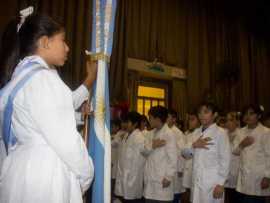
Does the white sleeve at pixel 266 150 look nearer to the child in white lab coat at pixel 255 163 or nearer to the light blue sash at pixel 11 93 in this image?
the child in white lab coat at pixel 255 163

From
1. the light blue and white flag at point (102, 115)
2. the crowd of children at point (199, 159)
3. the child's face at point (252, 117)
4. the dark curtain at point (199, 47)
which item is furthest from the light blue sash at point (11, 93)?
the dark curtain at point (199, 47)

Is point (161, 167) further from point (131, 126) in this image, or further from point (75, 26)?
point (75, 26)

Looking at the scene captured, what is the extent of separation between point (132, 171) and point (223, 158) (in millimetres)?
1562

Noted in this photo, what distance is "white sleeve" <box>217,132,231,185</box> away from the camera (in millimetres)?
3105

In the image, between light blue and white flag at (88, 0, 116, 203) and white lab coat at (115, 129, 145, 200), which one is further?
white lab coat at (115, 129, 145, 200)

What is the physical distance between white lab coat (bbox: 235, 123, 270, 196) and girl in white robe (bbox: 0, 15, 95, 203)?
291 cm

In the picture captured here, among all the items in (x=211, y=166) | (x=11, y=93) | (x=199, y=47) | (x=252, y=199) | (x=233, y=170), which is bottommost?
(x=252, y=199)

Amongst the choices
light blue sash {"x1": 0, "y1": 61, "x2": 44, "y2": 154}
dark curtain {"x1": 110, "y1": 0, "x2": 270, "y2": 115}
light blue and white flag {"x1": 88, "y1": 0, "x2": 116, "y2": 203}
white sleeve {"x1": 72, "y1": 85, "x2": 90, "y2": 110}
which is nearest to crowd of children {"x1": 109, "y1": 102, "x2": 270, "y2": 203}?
light blue and white flag {"x1": 88, "y1": 0, "x2": 116, "y2": 203}

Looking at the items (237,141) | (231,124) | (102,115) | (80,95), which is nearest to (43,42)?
(80,95)

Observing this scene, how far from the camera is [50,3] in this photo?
6.91m

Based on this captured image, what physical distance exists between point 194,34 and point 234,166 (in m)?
5.79

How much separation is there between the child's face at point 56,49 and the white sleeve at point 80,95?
0.41m

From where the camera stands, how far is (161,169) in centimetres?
381

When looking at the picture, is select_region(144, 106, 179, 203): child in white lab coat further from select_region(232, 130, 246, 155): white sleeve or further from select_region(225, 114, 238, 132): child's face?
select_region(225, 114, 238, 132): child's face
